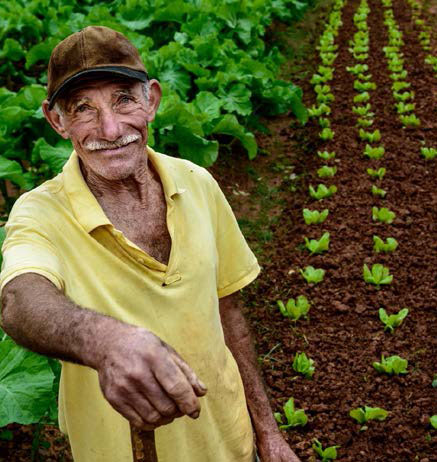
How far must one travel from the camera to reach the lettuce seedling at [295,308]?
433 cm

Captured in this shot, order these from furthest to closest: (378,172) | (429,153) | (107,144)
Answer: (429,153)
(378,172)
(107,144)

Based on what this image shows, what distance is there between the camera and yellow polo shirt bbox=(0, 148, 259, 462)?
1602 millimetres

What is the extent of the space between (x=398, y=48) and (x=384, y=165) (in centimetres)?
441

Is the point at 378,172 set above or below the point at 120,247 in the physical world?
below

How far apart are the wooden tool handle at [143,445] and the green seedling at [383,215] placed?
4403 mm

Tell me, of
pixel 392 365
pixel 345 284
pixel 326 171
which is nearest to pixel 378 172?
pixel 326 171

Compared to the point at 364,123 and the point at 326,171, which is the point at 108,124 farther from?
the point at 364,123

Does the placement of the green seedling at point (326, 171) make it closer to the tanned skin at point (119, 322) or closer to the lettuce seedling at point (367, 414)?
the lettuce seedling at point (367, 414)

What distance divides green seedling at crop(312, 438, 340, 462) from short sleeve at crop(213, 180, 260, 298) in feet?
4.94

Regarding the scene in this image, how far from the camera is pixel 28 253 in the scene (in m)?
1.47

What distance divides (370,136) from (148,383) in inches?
240

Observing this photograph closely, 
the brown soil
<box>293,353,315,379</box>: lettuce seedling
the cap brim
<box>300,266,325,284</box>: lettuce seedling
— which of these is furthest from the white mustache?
<box>300,266,325,284</box>: lettuce seedling

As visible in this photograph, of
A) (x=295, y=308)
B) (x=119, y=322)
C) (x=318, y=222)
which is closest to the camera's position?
(x=119, y=322)

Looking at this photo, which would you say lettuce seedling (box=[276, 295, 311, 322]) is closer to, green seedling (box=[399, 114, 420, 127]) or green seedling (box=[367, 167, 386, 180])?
green seedling (box=[367, 167, 386, 180])
